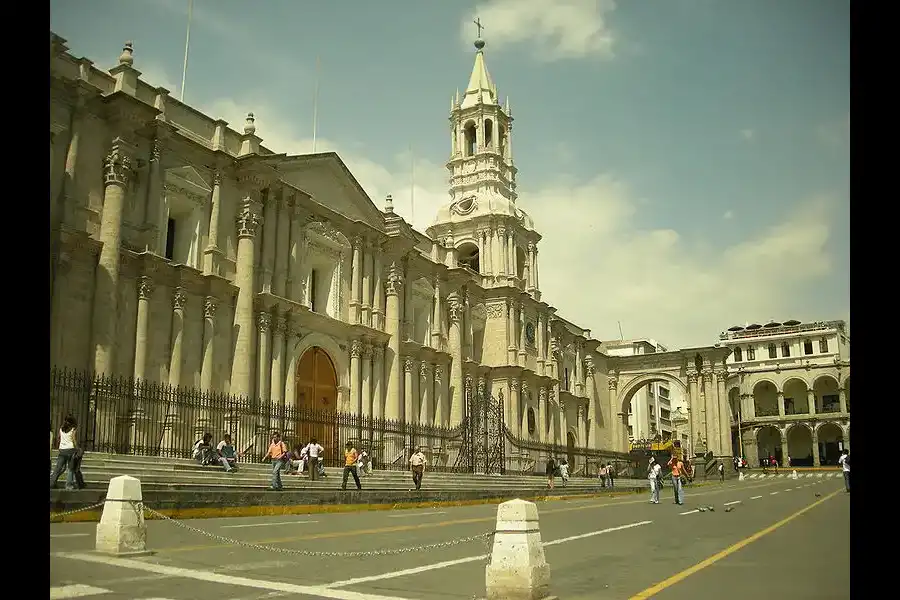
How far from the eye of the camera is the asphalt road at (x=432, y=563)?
6.97m

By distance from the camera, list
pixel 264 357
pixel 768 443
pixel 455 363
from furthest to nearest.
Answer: pixel 768 443 < pixel 455 363 < pixel 264 357

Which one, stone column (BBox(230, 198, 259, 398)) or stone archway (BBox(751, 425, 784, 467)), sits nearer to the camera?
stone column (BBox(230, 198, 259, 398))

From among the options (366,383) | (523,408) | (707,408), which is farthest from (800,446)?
(366,383)

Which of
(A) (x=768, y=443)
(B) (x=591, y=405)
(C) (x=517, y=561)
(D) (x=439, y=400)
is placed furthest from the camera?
(A) (x=768, y=443)

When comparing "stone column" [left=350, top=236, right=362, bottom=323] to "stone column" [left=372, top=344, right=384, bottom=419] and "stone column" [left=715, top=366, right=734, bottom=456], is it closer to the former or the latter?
"stone column" [left=372, top=344, right=384, bottom=419]

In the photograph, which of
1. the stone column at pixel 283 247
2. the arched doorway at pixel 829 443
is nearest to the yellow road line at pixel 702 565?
the stone column at pixel 283 247

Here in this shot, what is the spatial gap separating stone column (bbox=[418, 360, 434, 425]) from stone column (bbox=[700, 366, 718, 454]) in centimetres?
3207

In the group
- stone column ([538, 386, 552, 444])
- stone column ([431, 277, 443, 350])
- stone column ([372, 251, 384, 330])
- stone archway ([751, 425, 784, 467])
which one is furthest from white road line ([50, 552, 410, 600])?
stone archway ([751, 425, 784, 467])

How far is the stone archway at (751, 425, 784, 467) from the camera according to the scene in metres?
82.5

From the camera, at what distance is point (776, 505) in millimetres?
22375

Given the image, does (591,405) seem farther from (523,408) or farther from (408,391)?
(408,391)

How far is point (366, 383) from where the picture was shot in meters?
32.5

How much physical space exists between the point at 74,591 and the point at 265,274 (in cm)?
2204
